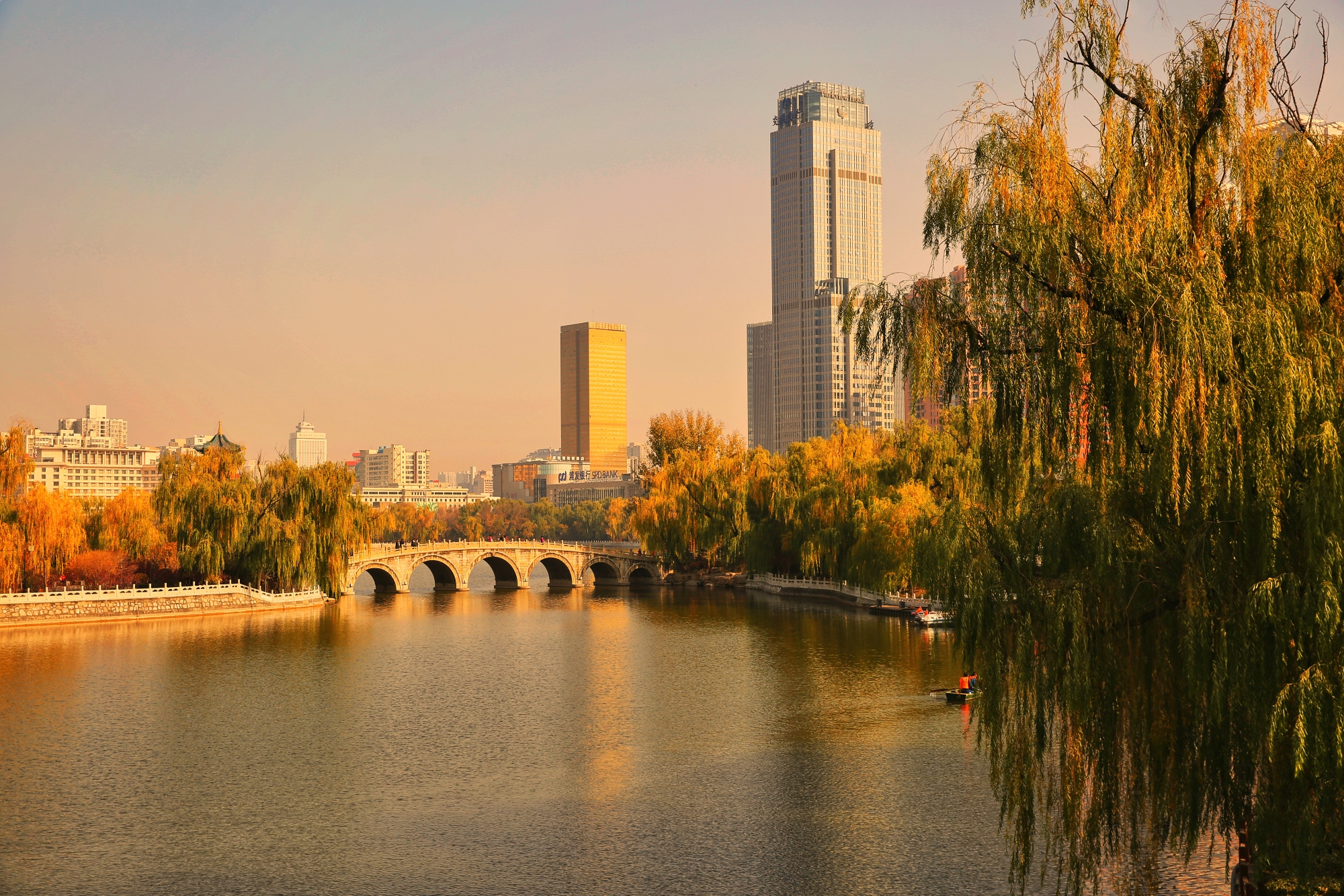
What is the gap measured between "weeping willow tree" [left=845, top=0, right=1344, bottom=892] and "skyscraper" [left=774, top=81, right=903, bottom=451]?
507ft

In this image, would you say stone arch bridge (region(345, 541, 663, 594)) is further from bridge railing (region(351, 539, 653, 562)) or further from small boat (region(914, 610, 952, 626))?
small boat (region(914, 610, 952, 626))

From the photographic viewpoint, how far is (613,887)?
54.8 ft

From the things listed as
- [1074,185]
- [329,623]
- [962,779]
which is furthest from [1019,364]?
[329,623]

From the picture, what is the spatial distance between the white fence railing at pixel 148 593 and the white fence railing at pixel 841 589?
1045 inches

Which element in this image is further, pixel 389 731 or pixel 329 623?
pixel 329 623

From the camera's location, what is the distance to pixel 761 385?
182875 mm

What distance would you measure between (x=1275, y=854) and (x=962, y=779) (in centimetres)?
1203

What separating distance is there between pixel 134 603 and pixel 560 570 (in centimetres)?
3831

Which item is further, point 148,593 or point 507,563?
point 507,563

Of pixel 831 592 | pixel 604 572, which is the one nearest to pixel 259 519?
pixel 831 592

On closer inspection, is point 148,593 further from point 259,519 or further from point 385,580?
point 385,580

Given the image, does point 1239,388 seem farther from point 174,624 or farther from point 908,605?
point 174,624

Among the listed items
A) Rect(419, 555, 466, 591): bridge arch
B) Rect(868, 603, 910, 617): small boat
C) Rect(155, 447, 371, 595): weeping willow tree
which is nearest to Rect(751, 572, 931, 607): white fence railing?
Rect(868, 603, 910, 617): small boat

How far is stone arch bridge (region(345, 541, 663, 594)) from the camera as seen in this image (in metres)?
73.9
